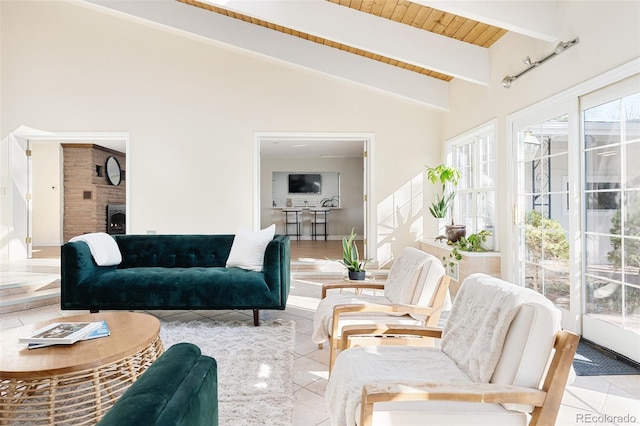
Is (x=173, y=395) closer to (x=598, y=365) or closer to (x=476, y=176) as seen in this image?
(x=598, y=365)

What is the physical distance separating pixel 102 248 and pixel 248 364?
2049mm

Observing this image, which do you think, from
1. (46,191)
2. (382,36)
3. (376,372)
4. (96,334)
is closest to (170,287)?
(96,334)

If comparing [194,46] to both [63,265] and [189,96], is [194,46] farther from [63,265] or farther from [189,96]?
[63,265]


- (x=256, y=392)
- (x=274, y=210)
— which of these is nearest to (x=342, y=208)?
(x=274, y=210)

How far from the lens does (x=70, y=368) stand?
172 cm

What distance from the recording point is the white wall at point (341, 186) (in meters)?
11.4

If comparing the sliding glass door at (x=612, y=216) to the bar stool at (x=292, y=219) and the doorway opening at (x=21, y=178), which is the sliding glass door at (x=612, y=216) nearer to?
the doorway opening at (x=21, y=178)

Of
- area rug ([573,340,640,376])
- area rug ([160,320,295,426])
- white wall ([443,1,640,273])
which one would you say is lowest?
area rug ([573,340,640,376])

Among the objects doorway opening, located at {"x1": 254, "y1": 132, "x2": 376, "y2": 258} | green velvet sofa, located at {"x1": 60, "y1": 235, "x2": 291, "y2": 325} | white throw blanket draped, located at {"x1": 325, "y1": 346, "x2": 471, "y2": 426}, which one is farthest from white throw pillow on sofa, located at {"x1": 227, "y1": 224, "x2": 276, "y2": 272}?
doorway opening, located at {"x1": 254, "y1": 132, "x2": 376, "y2": 258}

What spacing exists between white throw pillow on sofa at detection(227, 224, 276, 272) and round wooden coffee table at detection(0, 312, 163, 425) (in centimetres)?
152

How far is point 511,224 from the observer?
4285mm

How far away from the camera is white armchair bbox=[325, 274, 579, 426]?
50.0 inches

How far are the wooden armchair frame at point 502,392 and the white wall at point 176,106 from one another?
492 centimetres

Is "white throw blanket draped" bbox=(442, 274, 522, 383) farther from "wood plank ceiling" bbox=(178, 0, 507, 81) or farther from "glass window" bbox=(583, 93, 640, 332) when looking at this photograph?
"wood plank ceiling" bbox=(178, 0, 507, 81)
